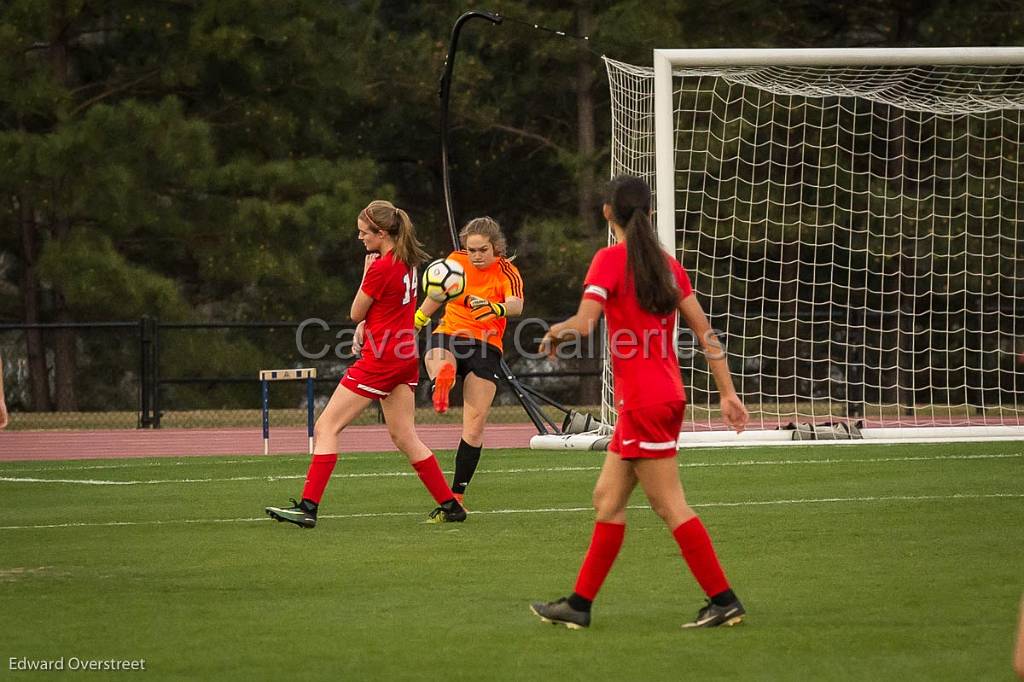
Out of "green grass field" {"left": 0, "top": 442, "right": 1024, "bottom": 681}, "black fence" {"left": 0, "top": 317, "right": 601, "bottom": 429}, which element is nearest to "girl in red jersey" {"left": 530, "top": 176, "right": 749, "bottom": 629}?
"green grass field" {"left": 0, "top": 442, "right": 1024, "bottom": 681}

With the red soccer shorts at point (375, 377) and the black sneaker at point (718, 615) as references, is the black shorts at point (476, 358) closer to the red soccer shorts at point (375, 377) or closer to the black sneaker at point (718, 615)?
the red soccer shorts at point (375, 377)

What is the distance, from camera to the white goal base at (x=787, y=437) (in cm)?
1634

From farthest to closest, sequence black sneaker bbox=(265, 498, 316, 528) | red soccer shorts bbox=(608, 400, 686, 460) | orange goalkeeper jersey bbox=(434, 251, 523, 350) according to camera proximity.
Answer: orange goalkeeper jersey bbox=(434, 251, 523, 350)
black sneaker bbox=(265, 498, 316, 528)
red soccer shorts bbox=(608, 400, 686, 460)

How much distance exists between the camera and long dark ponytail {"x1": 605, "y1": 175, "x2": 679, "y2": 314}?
258 inches

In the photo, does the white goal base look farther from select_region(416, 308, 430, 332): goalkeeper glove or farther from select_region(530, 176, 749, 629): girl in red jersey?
select_region(530, 176, 749, 629): girl in red jersey

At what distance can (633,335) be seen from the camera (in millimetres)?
6664

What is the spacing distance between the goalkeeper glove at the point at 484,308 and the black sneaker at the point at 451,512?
4.51 ft

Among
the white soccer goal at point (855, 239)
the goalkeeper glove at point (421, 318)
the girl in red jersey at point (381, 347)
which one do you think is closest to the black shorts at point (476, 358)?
the goalkeeper glove at point (421, 318)

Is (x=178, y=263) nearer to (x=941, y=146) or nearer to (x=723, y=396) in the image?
(x=941, y=146)

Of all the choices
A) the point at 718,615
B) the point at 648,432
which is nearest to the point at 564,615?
the point at 718,615

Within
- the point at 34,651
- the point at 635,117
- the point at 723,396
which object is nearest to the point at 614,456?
the point at 723,396

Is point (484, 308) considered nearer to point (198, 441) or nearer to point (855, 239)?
point (198, 441)

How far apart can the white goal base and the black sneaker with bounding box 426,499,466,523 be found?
19.3 feet

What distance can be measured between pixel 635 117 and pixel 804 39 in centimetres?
1333
